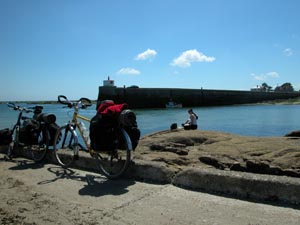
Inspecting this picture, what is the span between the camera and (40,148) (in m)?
6.64

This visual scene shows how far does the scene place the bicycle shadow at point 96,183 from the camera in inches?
169

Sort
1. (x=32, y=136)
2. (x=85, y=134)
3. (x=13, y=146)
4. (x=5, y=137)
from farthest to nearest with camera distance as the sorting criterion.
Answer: (x=5, y=137) < (x=13, y=146) < (x=32, y=136) < (x=85, y=134)

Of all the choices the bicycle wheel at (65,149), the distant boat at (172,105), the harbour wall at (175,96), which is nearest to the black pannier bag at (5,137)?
the bicycle wheel at (65,149)

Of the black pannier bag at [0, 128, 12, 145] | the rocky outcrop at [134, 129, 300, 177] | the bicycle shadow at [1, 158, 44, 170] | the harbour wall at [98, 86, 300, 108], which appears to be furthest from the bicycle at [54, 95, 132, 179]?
the harbour wall at [98, 86, 300, 108]

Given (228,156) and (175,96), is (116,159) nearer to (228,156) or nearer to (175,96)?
(228,156)

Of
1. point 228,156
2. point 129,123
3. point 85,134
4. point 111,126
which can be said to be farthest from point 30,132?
point 228,156

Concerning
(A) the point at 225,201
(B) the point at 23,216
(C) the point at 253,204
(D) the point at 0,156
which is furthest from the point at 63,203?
(D) the point at 0,156

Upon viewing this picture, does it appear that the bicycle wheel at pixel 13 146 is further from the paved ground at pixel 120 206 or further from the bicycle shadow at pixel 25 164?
the paved ground at pixel 120 206

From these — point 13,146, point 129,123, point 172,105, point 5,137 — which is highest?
point 129,123

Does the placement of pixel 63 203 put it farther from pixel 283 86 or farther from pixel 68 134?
pixel 283 86

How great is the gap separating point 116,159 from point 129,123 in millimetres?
661

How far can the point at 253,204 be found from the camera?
354cm

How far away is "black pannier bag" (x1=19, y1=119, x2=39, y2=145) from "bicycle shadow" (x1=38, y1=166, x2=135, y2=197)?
1.68 metres

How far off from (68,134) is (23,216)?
2.74 metres
